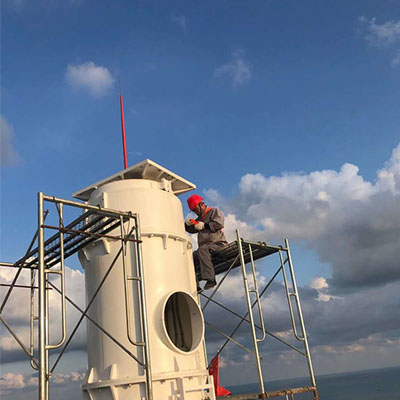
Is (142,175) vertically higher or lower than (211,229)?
higher

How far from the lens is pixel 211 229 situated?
17484mm

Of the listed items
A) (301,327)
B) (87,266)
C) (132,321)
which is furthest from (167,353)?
(301,327)

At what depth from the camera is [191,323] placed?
14617 millimetres

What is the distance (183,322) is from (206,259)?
2.71 m

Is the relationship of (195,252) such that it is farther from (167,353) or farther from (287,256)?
(167,353)

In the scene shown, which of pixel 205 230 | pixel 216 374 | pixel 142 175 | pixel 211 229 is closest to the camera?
pixel 142 175

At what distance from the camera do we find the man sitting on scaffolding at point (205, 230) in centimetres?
1696

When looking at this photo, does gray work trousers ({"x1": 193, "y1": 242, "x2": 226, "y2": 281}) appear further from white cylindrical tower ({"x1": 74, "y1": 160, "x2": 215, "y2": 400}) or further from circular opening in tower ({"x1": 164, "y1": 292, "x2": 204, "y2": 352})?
circular opening in tower ({"x1": 164, "y1": 292, "x2": 204, "y2": 352})

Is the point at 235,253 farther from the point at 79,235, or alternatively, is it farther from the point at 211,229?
the point at 79,235

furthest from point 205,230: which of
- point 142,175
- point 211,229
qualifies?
point 142,175

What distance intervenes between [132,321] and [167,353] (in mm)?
1337

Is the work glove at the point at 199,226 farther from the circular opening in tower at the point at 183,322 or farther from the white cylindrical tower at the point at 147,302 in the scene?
the circular opening in tower at the point at 183,322

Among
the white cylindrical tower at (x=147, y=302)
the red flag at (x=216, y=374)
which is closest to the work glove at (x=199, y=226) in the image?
the white cylindrical tower at (x=147, y=302)

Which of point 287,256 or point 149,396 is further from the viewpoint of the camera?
point 287,256
